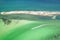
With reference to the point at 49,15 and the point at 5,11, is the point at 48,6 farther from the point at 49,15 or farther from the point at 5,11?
the point at 5,11

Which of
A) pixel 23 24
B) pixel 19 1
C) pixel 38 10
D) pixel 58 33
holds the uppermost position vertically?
pixel 19 1

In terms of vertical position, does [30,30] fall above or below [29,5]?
below

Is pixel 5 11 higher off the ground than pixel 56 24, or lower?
higher

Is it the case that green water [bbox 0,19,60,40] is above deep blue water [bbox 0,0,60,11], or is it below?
below

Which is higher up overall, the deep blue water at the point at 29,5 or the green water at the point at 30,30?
the deep blue water at the point at 29,5

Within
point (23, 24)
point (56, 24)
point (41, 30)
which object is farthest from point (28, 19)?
point (56, 24)
